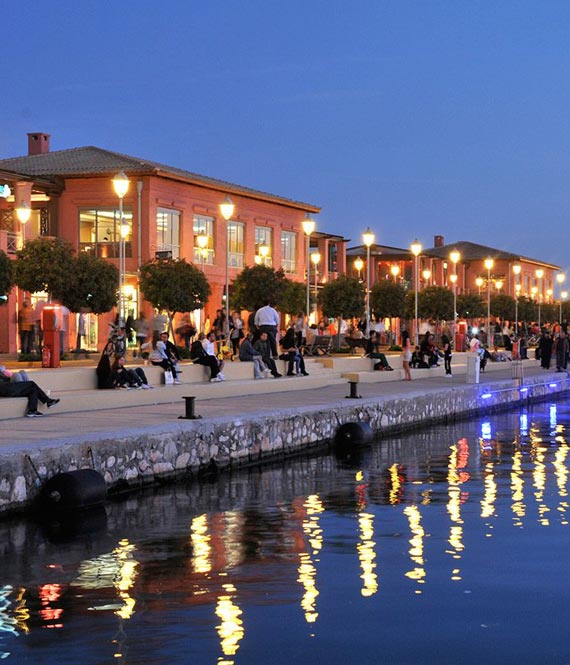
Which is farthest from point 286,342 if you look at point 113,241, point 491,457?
point 113,241

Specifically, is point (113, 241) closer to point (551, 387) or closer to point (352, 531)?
point (551, 387)

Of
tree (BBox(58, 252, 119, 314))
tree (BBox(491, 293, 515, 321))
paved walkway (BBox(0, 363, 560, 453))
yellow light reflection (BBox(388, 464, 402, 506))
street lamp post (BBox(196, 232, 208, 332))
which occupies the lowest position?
yellow light reflection (BBox(388, 464, 402, 506))

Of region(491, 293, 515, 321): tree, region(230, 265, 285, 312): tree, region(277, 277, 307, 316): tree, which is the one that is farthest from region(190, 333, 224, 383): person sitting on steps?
region(491, 293, 515, 321): tree

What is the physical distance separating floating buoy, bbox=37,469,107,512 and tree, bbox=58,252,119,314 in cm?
1931

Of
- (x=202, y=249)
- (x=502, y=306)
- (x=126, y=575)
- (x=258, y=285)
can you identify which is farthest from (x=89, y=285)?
(x=502, y=306)

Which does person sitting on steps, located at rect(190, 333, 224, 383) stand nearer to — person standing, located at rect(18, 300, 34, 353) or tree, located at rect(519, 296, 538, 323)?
person standing, located at rect(18, 300, 34, 353)

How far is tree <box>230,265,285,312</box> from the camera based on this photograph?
46594 mm

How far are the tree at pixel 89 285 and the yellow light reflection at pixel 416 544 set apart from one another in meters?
19.9

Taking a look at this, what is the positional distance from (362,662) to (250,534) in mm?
4866

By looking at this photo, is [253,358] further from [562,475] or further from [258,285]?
[258,285]

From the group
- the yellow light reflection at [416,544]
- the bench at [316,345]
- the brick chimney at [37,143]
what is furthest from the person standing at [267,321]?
the brick chimney at [37,143]

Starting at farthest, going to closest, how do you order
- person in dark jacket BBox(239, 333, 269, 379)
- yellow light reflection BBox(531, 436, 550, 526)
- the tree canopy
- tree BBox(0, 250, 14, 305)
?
the tree canopy, tree BBox(0, 250, 14, 305), person in dark jacket BBox(239, 333, 269, 379), yellow light reflection BBox(531, 436, 550, 526)

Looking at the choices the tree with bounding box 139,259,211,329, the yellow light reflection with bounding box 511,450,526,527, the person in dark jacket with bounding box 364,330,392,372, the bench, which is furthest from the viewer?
the bench

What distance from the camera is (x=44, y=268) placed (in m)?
32.8
